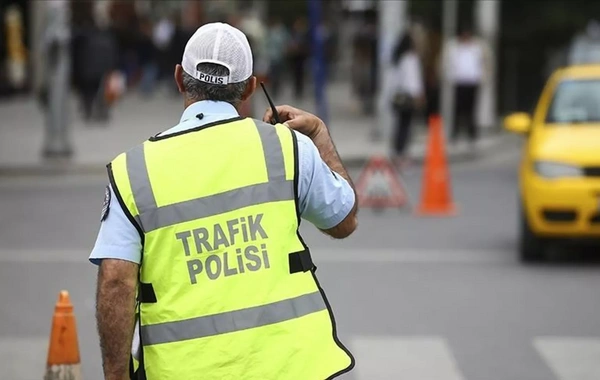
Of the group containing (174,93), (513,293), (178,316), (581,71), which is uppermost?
(178,316)

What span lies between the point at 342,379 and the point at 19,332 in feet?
7.79

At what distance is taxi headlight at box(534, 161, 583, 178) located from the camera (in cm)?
1268

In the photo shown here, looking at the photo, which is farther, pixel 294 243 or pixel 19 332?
pixel 19 332

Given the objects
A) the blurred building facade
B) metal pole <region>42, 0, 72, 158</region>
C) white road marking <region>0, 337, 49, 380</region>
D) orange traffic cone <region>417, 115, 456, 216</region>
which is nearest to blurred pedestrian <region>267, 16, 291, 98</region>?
the blurred building facade

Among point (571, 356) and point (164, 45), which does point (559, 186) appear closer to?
point (571, 356)

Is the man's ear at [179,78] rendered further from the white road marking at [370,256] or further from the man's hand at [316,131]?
the white road marking at [370,256]

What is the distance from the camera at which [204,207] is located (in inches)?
168

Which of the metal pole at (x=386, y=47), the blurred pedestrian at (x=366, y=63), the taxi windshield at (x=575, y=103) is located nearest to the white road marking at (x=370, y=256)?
the taxi windshield at (x=575, y=103)

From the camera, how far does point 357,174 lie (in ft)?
70.4

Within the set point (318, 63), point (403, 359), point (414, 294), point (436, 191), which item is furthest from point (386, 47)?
point (403, 359)

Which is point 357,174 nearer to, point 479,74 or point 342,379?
point 479,74

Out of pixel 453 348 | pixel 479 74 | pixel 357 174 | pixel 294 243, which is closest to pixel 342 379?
pixel 453 348

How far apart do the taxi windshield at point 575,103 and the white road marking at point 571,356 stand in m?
4.27

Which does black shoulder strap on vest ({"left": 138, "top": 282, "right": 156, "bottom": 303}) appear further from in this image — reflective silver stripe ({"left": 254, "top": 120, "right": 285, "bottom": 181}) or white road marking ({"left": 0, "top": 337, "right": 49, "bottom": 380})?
white road marking ({"left": 0, "top": 337, "right": 49, "bottom": 380})
